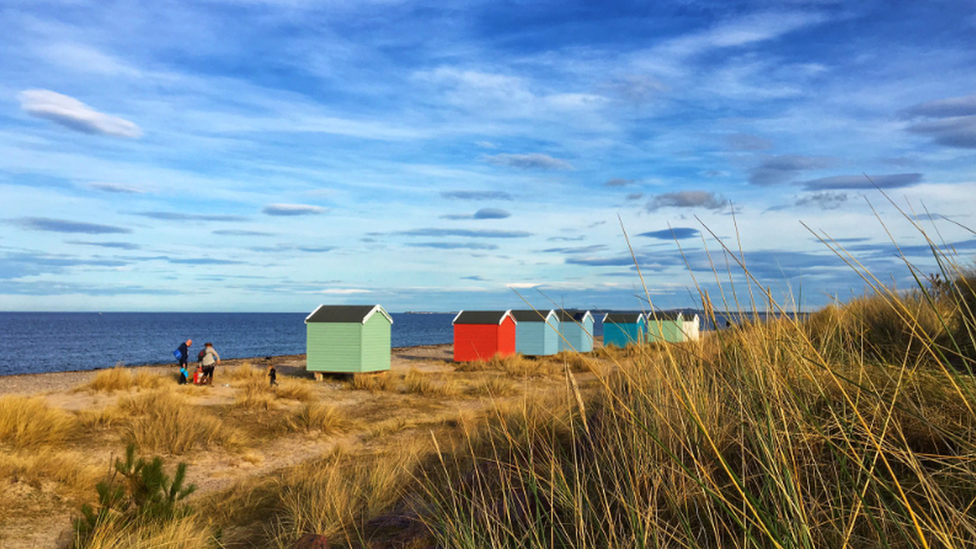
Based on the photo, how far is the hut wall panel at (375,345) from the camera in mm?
21625

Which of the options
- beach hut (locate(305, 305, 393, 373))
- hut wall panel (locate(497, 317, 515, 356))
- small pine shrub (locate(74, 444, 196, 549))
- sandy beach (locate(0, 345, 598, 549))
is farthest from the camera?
hut wall panel (locate(497, 317, 515, 356))

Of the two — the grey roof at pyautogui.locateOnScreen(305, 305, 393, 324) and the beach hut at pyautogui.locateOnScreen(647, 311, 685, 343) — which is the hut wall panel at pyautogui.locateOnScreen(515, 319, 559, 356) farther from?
the beach hut at pyautogui.locateOnScreen(647, 311, 685, 343)

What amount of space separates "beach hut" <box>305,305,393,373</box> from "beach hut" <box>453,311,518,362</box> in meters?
7.62

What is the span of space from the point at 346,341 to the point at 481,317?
9.59 metres

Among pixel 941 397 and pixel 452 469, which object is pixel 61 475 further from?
pixel 941 397

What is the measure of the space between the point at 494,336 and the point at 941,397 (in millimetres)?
26220

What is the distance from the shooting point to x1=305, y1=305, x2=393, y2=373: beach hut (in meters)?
21.5

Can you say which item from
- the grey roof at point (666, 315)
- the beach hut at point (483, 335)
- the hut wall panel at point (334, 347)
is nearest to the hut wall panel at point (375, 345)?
the hut wall panel at point (334, 347)

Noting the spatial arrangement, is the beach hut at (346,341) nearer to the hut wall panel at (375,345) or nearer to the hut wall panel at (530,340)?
the hut wall panel at (375,345)

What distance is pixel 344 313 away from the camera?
22.0m

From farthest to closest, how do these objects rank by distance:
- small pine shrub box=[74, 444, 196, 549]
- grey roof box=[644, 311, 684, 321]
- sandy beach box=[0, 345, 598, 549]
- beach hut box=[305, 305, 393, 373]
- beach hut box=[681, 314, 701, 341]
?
beach hut box=[305, 305, 393, 373], sandy beach box=[0, 345, 598, 549], small pine shrub box=[74, 444, 196, 549], beach hut box=[681, 314, 701, 341], grey roof box=[644, 311, 684, 321]

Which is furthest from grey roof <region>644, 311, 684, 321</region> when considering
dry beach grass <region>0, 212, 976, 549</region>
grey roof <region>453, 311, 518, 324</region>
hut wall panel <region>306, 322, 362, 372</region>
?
grey roof <region>453, 311, 518, 324</region>

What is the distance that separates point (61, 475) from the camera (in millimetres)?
7707

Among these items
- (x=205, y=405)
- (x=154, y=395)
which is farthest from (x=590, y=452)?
(x=205, y=405)
